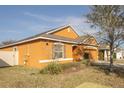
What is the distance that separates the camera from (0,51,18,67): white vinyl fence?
86.5 feet

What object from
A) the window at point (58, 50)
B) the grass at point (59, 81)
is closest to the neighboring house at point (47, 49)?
the window at point (58, 50)

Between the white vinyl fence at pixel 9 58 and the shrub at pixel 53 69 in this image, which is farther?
the white vinyl fence at pixel 9 58

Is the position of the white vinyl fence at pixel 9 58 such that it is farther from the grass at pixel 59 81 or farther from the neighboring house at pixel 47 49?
the grass at pixel 59 81

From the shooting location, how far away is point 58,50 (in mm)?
24500

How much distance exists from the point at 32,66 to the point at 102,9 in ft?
30.9

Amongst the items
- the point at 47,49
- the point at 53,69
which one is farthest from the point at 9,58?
the point at 53,69

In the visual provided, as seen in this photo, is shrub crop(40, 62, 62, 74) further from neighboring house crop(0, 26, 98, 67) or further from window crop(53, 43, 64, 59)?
window crop(53, 43, 64, 59)

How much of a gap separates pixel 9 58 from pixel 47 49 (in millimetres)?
6211

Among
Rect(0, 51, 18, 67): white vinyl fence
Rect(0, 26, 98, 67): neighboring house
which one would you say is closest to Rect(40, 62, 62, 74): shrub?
Rect(0, 26, 98, 67): neighboring house

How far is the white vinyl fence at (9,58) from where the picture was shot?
2636 cm

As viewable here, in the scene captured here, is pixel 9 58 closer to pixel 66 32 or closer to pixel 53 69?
pixel 66 32

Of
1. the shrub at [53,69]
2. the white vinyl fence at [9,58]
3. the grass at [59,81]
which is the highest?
the white vinyl fence at [9,58]

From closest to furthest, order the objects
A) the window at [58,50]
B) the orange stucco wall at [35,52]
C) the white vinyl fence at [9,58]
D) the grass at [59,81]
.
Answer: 1. the grass at [59,81]
2. the orange stucco wall at [35,52]
3. the window at [58,50]
4. the white vinyl fence at [9,58]
